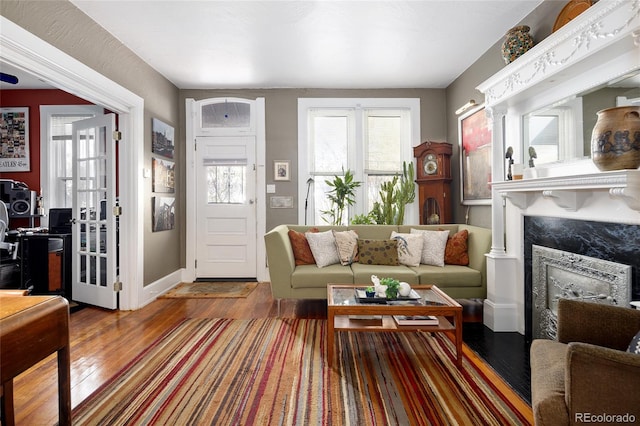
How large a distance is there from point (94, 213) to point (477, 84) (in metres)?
4.47

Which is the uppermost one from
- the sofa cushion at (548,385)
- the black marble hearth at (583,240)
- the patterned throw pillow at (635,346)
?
the black marble hearth at (583,240)

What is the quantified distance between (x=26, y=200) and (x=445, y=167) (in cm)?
542

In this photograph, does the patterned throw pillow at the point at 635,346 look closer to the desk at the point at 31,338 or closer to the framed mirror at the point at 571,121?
the framed mirror at the point at 571,121

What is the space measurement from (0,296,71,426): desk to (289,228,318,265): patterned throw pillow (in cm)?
229

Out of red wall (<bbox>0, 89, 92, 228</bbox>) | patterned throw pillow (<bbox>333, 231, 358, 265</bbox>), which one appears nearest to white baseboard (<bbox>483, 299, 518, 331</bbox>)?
patterned throw pillow (<bbox>333, 231, 358, 265</bbox>)

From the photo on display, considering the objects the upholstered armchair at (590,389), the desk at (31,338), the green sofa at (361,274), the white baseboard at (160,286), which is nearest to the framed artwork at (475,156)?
the green sofa at (361,274)

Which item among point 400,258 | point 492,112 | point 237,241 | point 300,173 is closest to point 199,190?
point 237,241

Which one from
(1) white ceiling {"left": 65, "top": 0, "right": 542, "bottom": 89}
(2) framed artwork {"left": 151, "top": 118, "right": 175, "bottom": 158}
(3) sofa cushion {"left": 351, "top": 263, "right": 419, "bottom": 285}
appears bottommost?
(3) sofa cushion {"left": 351, "top": 263, "right": 419, "bottom": 285}

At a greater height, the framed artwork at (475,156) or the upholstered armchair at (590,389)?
the framed artwork at (475,156)

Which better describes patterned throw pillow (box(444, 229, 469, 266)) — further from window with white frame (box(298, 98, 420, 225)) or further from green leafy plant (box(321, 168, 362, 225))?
green leafy plant (box(321, 168, 362, 225))

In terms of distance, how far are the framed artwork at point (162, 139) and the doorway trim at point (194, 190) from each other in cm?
31

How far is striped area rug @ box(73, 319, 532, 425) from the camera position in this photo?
5.45 ft

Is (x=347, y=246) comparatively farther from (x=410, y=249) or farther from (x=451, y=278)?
(x=451, y=278)

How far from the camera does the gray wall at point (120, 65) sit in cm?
227
